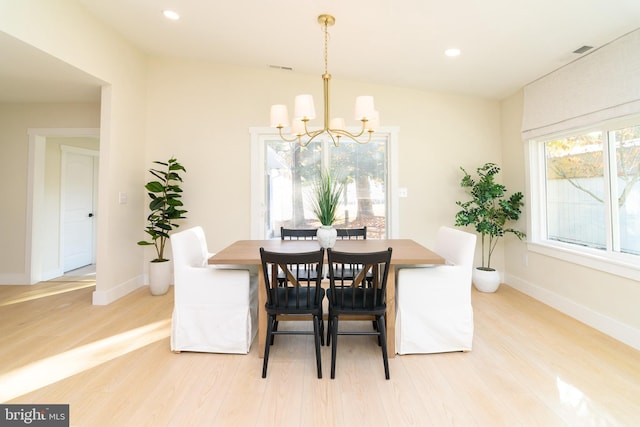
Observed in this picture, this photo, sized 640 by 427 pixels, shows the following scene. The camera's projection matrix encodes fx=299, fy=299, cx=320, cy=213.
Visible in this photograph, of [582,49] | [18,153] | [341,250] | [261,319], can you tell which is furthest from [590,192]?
[18,153]

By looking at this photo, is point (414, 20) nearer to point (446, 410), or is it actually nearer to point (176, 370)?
point (446, 410)

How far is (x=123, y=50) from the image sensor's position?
3.60 m

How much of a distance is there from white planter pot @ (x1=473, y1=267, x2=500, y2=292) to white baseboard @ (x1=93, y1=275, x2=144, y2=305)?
14.3 ft

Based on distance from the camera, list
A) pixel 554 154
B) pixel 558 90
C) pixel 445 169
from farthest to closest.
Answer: pixel 445 169 → pixel 554 154 → pixel 558 90

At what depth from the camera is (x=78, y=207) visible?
16.7 ft

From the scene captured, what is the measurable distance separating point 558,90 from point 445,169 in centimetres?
142

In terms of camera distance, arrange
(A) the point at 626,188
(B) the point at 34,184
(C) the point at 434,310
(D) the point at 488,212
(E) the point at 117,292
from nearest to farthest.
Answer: (C) the point at 434,310 → (A) the point at 626,188 → (E) the point at 117,292 → (D) the point at 488,212 → (B) the point at 34,184

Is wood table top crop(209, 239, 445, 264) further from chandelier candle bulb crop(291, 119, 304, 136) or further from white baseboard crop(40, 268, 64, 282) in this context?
white baseboard crop(40, 268, 64, 282)

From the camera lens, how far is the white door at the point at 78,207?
4800 millimetres

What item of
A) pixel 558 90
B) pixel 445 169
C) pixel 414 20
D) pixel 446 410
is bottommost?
pixel 446 410

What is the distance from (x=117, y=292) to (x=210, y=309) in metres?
2.03

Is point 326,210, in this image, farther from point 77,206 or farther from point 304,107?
point 77,206

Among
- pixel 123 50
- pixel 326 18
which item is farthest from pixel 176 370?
pixel 123 50

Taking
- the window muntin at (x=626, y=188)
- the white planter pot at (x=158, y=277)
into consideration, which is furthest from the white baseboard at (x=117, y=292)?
the window muntin at (x=626, y=188)
